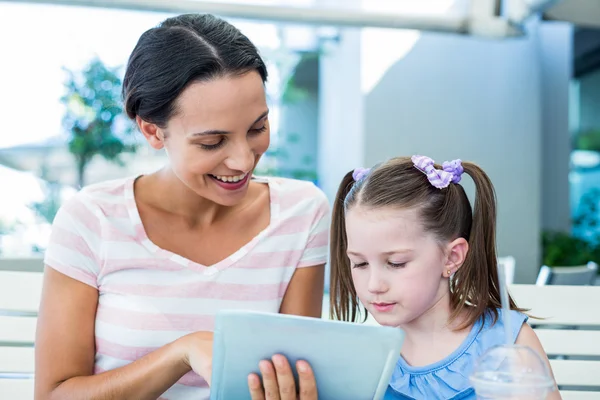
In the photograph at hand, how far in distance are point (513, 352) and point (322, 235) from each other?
0.86m

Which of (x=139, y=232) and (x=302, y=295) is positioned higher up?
(x=139, y=232)

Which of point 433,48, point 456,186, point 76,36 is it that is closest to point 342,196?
point 456,186

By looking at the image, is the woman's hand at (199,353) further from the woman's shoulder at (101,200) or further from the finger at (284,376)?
the woman's shoulder at (101,200)

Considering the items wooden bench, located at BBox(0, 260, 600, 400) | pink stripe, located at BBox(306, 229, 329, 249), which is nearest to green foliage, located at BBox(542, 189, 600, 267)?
wooden bench, located at BBox(0, 260, 600, 400)

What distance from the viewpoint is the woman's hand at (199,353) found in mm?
1265

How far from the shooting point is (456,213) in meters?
1.61

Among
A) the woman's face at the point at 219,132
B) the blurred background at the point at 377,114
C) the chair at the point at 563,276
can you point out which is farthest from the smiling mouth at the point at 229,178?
the blurred background at the point at 377,114

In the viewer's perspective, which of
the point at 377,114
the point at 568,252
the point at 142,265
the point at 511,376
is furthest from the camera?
the point at 377,114

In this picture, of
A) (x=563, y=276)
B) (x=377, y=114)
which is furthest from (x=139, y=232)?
(x=377, y=114)

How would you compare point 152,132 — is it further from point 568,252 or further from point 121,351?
point 568,252

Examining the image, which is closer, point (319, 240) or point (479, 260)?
point (479, 260)

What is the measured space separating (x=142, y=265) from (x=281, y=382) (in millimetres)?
668

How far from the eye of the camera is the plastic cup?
959 mm

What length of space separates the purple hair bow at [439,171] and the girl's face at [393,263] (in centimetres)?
10
